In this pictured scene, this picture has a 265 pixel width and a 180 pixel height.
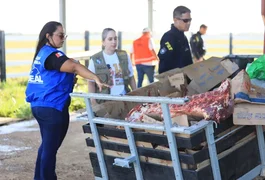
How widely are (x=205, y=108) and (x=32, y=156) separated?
347 cm

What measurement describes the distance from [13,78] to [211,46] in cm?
1049

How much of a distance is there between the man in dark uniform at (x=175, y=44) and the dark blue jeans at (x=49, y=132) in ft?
5.50

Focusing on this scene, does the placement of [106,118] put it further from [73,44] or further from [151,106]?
[73,44]

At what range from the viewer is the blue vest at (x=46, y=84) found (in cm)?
423

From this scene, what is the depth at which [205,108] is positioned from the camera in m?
3.29

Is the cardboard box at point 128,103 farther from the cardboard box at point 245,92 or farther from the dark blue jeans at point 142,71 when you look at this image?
the dark blue jeans at point 142,71

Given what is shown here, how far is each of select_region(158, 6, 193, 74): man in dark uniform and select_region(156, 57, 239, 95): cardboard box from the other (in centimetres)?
124

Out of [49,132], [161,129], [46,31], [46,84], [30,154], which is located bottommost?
[30,154]

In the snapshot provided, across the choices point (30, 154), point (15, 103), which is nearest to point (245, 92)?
point (30, 154)

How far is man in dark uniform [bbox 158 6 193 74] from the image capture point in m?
5.63

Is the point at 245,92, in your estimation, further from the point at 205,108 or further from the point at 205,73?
the point at 205,73

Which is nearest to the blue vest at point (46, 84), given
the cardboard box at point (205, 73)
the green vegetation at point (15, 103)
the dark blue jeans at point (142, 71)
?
the cardboard box at point (205, 73)

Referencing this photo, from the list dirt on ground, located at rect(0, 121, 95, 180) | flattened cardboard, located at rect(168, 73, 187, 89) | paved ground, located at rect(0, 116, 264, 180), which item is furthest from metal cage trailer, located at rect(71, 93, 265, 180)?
dirt on ground, located at rect(0, 121, 95, 180)

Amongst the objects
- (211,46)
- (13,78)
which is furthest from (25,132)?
(211,46)
